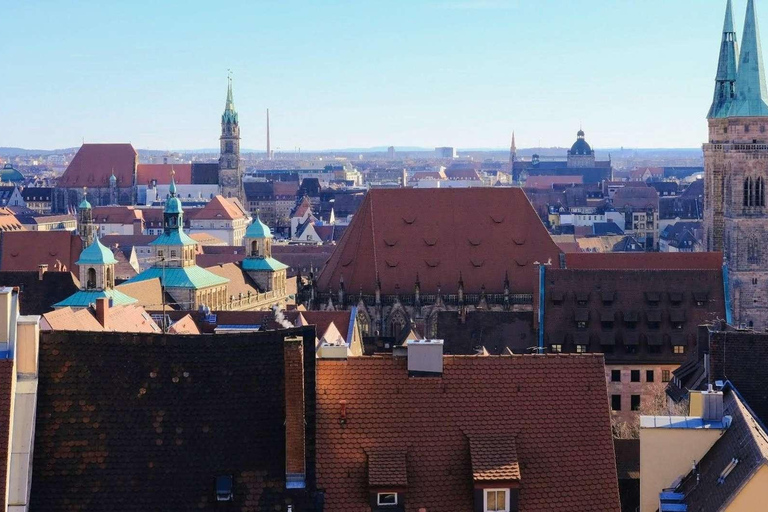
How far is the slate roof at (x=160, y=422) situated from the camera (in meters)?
21.0

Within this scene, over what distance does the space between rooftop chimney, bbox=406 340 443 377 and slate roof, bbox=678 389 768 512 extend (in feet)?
15.2

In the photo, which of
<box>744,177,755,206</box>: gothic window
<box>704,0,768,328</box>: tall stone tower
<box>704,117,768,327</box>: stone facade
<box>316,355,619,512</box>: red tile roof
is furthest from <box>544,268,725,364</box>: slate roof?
<box>316,355,619,512</box>: red tile roof

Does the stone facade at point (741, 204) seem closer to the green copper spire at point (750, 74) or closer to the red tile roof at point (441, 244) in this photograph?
the green copper spire at point (750, 74)

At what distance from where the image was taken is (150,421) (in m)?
21.6

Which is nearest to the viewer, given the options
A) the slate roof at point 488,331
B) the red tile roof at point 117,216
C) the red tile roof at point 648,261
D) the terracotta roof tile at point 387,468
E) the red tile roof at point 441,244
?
the terracotta roof tile at point 387,468

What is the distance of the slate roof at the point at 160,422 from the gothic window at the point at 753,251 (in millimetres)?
78998

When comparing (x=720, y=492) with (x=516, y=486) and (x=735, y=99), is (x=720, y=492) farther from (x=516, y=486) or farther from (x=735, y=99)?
(x=735, y=99)

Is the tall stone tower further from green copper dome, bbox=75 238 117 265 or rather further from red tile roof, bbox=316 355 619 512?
red tile roof, bbox=316 355 619 512

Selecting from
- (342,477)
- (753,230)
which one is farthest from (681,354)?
(342,477)

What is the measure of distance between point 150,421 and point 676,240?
149867mm

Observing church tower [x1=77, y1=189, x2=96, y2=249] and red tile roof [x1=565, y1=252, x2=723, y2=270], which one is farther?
church tower [x1=77, y1=189, x2=96, y2=249]

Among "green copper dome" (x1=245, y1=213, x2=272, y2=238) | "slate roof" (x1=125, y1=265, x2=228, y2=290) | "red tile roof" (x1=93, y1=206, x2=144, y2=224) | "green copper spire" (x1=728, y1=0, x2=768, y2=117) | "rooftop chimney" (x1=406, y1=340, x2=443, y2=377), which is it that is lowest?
"slate roof" (x1=125, y1=265, x2=228, y2=290)

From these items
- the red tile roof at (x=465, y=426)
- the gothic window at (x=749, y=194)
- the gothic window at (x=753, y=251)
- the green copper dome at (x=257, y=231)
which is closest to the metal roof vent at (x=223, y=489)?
the red tile roof at (x=465, y=426)

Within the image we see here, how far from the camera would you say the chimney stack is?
21.4 metres
